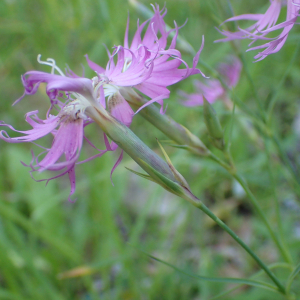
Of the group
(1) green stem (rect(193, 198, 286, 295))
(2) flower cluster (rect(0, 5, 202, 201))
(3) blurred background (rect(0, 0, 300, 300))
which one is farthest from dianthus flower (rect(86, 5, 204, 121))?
(3) blurred background (rect(0, 0, 300, 300))

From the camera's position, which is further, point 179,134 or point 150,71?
point 179,134

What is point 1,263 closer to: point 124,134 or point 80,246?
point 80,246

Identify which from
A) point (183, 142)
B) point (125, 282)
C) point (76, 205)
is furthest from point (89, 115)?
point (76, 205)

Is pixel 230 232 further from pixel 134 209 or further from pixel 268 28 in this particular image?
pixel 134 209

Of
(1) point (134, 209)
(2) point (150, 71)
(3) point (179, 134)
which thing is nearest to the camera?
(2) point (150, 71)

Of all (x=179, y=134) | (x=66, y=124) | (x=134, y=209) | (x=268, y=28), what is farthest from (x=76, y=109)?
(x=134, y=209)

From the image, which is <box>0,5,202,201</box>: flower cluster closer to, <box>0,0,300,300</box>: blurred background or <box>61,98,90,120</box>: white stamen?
<box>61,98,90,120</box>: white stamen

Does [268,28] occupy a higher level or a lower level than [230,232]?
higher

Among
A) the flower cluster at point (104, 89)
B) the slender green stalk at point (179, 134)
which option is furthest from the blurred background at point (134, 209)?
the flower cluster at point (104, 89)

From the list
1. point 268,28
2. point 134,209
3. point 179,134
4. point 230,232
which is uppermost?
point 268,28

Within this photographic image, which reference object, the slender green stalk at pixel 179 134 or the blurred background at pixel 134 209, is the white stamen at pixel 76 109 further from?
the blurred background at pixel 134 209
